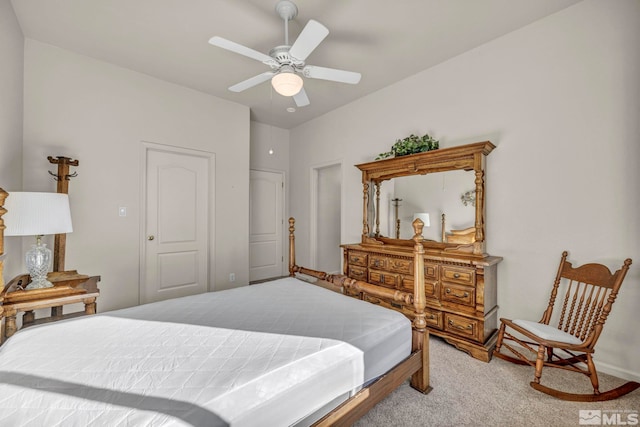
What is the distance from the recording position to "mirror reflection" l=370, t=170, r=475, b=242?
8.96 feet

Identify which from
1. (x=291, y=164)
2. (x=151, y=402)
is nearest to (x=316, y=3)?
(x=151, y=402)

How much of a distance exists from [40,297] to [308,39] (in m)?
2.54

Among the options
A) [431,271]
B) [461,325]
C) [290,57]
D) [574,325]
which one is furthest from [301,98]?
[574,325]

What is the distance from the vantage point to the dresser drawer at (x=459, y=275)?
2.37 metres

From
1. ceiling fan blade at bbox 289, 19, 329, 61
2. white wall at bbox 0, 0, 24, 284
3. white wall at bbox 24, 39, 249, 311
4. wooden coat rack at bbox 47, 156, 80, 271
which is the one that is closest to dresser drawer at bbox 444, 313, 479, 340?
ceiling fan blade at bbox 289, 19, 329, 61

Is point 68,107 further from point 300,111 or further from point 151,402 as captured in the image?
point 151,402

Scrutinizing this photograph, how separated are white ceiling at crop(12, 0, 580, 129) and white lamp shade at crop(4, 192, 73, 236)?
1.60 m

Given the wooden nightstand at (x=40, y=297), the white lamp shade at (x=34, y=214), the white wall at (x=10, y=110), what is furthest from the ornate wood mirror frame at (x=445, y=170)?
the white wall at (x=10, y=110)

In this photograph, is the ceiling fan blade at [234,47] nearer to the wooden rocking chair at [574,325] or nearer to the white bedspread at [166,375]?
the white bedspread at [166,375]

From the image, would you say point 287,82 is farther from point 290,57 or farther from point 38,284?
point 38,284

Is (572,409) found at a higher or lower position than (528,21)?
lower

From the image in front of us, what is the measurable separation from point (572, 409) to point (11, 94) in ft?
15.5

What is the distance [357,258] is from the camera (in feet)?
10.9

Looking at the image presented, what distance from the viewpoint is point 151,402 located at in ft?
3.00
